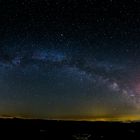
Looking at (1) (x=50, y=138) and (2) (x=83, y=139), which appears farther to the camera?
(2) (x=83, y=139)

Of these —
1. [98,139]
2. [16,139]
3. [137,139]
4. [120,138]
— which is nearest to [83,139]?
[98,139]

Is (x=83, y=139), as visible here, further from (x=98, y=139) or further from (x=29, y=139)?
(x=29, y=139)

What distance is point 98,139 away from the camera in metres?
41.5

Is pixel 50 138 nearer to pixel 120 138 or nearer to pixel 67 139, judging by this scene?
pixel 67 139

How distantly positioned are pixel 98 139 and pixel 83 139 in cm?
212

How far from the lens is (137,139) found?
38625 mm

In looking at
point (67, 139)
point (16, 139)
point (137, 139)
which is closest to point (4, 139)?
point (16, 139)

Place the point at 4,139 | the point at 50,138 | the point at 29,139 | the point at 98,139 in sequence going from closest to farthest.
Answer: the point at 4,139 < the point at 29,139 < the point at 50,138 < the point at 98,139

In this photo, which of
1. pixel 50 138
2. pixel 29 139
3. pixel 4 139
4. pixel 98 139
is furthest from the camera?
pixel 98 139

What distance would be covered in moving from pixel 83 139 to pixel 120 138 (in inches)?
198

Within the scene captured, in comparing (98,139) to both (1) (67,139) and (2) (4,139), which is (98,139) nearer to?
(1) (67,139)

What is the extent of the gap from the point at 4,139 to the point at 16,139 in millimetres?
2067

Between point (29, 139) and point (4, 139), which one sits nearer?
point (4, 139)

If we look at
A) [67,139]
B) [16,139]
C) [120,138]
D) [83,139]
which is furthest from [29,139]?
[120,138]
